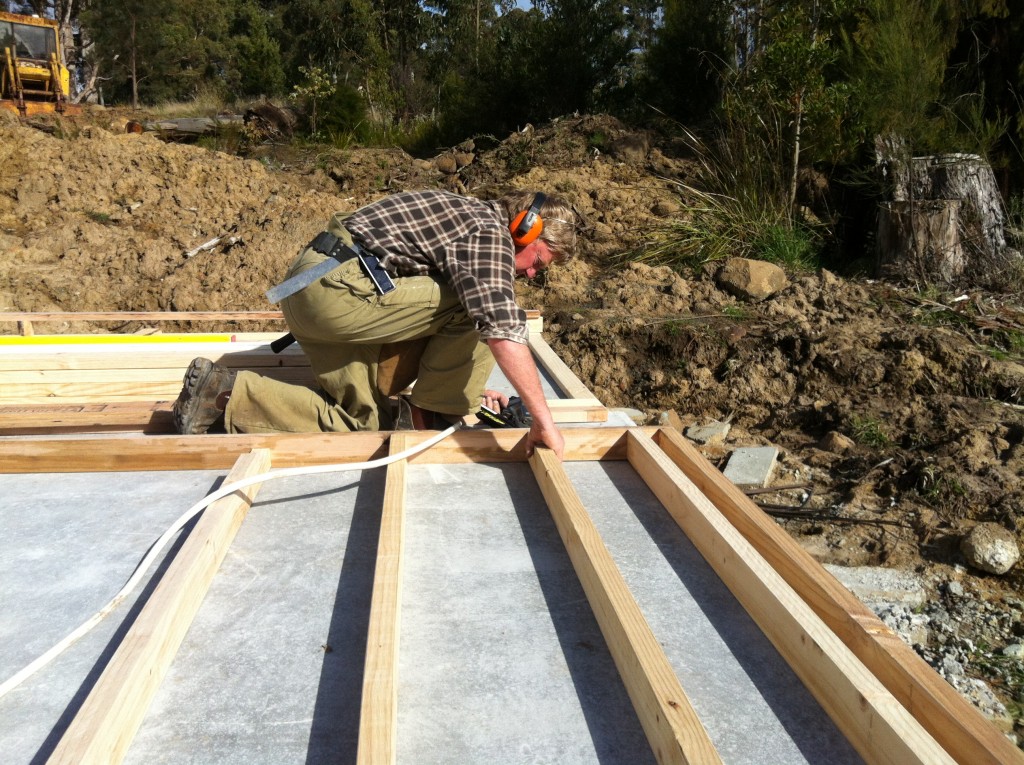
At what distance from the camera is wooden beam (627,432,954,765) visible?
1426 mm

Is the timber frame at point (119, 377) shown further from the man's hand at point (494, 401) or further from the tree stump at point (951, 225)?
the tree stump at point (951, 225)

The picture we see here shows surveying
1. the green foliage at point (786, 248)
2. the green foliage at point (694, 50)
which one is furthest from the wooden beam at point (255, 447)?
the green foliage at point (694, 50)

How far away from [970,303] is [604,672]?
604cm

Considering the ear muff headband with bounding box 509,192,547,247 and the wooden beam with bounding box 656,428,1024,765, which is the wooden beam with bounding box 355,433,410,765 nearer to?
the wooden beam with bounding box 656,428,1024,765

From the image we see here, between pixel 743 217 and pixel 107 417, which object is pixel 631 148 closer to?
pixel 743 217

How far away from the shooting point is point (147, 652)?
1609 millimetres

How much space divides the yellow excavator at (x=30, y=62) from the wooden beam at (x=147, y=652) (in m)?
16.7

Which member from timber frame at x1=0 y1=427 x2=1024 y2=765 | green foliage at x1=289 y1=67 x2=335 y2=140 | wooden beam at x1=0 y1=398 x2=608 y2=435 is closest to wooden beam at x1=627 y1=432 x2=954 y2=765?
timber frame at x1=0 y1=427 x2=1024 y2=765

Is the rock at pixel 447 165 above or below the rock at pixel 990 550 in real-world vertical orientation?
above

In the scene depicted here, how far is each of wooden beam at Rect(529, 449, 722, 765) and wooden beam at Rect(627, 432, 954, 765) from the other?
0.30m

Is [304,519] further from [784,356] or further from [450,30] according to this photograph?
[450,30]

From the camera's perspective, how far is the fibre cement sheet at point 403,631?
1575 millimetres

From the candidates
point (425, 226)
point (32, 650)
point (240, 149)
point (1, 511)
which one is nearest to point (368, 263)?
point (425, 226)

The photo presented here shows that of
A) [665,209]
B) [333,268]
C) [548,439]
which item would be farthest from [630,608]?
[665,209]
